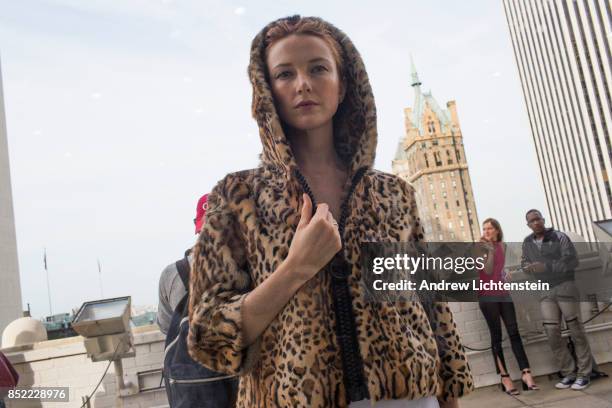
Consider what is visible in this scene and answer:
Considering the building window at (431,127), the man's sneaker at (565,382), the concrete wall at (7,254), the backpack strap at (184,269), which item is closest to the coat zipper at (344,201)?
the backpack strap at (184,269)

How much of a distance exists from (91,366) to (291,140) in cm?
553

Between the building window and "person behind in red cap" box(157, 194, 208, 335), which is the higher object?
the building window

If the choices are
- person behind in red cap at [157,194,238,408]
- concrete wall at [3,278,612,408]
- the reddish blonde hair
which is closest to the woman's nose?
the reddish blonde hair

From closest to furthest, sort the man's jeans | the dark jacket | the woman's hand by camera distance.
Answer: the woman's hand < the dark jacket < the man's jeans

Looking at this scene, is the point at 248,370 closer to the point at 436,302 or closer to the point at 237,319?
the point at 237,319

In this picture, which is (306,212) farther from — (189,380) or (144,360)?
(144,360)

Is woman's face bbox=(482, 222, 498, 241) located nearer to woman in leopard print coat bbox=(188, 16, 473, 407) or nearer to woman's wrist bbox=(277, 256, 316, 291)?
woman in leopard print coat bbox=(188, 16, 473, 407)

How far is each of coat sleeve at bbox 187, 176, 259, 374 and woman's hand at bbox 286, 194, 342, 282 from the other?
0.13 m

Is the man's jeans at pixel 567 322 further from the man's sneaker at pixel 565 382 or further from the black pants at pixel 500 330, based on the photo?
the black pants at pixel 500 330

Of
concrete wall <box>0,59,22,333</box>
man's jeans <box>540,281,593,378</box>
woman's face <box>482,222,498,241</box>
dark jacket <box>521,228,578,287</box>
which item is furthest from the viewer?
concrete wall <box>0,59,22,333</box>

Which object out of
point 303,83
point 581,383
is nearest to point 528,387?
point 581,383

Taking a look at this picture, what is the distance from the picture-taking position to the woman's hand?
93cm

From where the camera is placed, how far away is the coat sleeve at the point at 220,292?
96cm

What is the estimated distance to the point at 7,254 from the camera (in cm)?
2756
